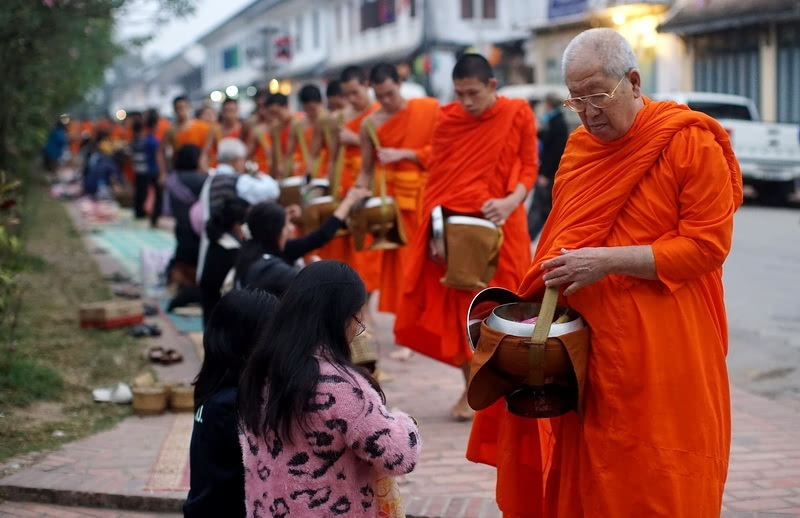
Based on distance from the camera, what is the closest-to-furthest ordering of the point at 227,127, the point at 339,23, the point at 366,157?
1. the point at 366,157
2. the point at 227,127
3. the point at 339,23

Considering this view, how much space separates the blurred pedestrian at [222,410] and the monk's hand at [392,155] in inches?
134

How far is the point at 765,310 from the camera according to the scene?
888 cm

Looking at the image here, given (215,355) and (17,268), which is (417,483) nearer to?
(215,355)

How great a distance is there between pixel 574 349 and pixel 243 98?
5351 centimetres

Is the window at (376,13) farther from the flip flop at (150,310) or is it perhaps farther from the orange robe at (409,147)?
the orange robe at (409,147)

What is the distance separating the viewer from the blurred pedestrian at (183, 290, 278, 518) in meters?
3.61

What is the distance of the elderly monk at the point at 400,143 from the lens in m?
7.20

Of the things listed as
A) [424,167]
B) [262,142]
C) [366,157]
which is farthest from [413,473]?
[262,142]

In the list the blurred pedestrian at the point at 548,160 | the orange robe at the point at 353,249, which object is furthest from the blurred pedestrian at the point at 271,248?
the blurred pedestrian at the point at 548,160

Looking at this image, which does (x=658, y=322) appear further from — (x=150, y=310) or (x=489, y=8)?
(x=489, y=8)

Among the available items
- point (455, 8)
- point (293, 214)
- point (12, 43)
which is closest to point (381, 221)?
point (293, 214)

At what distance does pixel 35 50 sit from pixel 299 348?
7605mm

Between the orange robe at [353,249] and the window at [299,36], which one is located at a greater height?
the window at [299,36]

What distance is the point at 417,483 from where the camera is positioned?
500 cm
